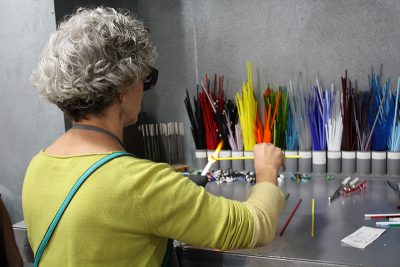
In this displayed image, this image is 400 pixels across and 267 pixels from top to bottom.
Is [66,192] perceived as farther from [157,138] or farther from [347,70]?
[347,70]

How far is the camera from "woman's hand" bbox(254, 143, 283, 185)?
100 cm

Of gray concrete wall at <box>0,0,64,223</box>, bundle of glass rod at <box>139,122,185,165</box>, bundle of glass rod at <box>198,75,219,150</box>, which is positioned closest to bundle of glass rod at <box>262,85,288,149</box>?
bundle of glass rod at <box>198,75,219,150</box>

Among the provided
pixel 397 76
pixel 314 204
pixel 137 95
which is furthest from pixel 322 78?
pixel 137 95

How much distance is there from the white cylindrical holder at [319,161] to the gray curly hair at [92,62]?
1.13 meters

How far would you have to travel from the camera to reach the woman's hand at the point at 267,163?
3.28 ft

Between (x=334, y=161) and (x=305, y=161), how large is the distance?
5.0 inches

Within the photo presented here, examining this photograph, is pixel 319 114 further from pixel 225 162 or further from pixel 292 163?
pixel 225 162

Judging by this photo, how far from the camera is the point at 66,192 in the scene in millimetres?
764

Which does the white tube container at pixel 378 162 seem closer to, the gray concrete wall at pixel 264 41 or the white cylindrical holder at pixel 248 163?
the gray concrete wall at pixel 264 41

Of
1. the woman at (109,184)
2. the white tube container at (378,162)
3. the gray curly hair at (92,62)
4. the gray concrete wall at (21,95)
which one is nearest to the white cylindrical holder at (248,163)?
the white tube container at (378,162)

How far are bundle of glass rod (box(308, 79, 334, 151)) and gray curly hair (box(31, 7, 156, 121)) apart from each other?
1.10 m

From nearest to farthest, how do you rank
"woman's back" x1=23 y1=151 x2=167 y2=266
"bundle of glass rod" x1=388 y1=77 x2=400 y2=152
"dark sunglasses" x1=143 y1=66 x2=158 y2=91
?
"woman's back" x1=23 y1=151 x2=167 y2=266 < "dark sunglasses" x1=143 y1=66 x2=158 y2=91 < "bundle of glass rod" x1=388 y1=77 x2=400 y2=152

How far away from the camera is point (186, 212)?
2.47 ft

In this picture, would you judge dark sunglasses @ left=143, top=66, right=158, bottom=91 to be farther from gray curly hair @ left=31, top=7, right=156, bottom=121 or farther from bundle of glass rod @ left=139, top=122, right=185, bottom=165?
bundle of glass rod @ left=139, top=122, right=185, bottom=165
